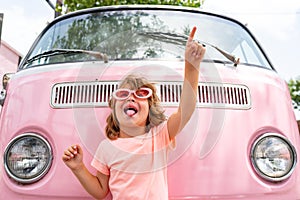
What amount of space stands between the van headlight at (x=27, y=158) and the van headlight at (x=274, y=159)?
115 cm

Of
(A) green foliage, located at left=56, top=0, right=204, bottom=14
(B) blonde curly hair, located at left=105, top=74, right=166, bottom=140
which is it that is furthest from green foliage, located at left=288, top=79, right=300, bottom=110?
(B) blonde curly hair, located at left=105, top=74, right=166, bottom=140

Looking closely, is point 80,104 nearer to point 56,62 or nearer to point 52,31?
point 56,62

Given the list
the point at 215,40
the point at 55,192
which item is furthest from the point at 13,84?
the point at 215,40

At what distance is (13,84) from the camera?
7.99 feet

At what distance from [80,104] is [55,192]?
20.0 inches

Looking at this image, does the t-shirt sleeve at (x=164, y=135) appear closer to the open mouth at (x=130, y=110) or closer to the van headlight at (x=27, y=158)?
the open mouth at (x=130, y=110)

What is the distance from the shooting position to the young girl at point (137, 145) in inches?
66.0

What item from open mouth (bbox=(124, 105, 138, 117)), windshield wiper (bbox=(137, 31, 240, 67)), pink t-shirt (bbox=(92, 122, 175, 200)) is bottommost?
pink t-shirt (bbox=(92, 122, 175, 200))

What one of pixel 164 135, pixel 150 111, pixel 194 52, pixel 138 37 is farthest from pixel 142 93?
pixel 138 37

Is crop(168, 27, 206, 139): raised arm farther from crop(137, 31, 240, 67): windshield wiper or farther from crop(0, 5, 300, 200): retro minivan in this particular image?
crop(137, 31, 240, 67): windshield wiper

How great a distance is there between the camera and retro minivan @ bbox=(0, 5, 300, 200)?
75.9 inches

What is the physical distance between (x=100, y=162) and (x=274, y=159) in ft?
3.09

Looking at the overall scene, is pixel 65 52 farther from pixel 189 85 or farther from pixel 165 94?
pixel 189 85

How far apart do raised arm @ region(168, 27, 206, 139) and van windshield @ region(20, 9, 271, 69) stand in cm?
73
